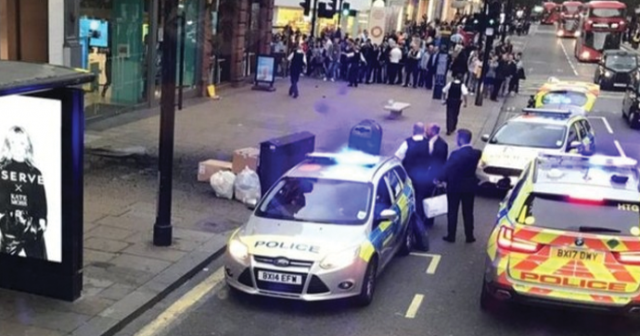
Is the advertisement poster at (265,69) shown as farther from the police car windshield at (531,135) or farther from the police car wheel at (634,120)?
the police car windshield at (531,135)

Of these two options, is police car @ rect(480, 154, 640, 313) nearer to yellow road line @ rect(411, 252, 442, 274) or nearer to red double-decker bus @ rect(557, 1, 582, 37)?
yellow road line @ rect(411, 252, 442, 274)

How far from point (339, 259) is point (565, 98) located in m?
16.2

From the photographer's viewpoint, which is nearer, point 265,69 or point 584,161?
point 584,161

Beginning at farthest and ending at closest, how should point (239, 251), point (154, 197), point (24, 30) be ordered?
point (24, 30) → point (154, 197) → point (239, 251)

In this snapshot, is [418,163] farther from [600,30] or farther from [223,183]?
[600,30]

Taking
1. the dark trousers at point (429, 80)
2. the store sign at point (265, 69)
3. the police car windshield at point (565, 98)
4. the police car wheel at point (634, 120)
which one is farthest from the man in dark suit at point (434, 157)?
the dark trousers at point (429, 80)

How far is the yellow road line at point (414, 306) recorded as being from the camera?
323 inches

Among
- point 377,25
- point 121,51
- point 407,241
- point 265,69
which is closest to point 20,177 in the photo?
point 407,241

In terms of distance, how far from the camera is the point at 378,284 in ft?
29.7

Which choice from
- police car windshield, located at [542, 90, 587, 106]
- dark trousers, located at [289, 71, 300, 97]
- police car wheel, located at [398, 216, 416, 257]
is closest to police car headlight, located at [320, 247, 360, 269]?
police car wheel, located at [398, 216, 416, 257]

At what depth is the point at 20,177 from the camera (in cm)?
743

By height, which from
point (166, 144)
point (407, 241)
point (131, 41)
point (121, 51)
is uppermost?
point (131, 41)

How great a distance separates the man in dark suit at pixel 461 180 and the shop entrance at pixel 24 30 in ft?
29.9

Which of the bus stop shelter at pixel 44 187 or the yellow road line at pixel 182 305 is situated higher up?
the bus stop shelter at pixel 44 187
